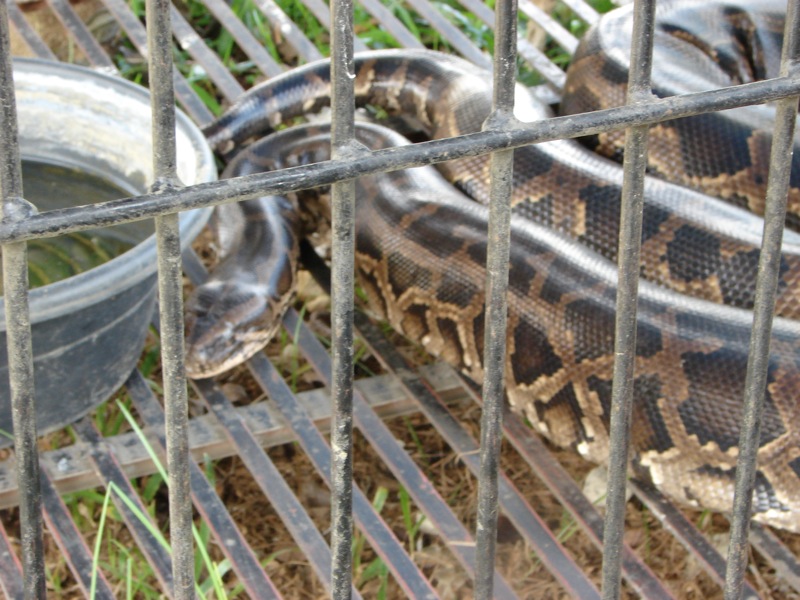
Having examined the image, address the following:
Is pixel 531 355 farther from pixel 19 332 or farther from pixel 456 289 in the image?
pixel 19 332

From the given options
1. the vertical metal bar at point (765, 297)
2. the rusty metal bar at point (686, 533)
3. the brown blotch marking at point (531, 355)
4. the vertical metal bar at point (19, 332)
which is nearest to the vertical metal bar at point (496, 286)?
the vertical metal bar at point (765, 297)

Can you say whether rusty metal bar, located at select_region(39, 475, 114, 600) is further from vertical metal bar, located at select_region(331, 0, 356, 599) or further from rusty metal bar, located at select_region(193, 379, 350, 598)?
vertical metal bar, located at select_region(331, 0, 356, 599)

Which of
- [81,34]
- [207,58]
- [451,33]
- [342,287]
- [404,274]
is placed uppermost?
[451,33]

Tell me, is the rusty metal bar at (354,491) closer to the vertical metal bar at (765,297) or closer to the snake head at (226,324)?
the snake head at (226,324)

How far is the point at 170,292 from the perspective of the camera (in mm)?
1312

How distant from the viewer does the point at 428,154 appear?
1292 mm

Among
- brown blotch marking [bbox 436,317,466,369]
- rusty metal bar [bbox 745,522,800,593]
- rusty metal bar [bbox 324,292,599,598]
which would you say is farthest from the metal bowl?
rusty metal bar [bbox 745,522,800,593]

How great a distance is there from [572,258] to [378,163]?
182 cm

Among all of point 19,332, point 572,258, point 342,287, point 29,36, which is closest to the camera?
point 19,332

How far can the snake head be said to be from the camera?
10.3ft

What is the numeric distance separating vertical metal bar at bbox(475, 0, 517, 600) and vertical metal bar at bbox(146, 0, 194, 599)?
0.37 meters

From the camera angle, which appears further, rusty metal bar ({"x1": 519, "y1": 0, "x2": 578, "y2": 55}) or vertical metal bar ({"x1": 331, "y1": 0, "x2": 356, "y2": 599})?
rusty metal bar ({"x1": 519, "y1": 0, "x2": 578, "y2": 55})

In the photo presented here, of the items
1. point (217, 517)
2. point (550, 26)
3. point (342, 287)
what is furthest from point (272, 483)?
point (550, 26)

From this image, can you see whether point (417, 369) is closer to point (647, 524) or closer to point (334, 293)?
point (647, 524)
